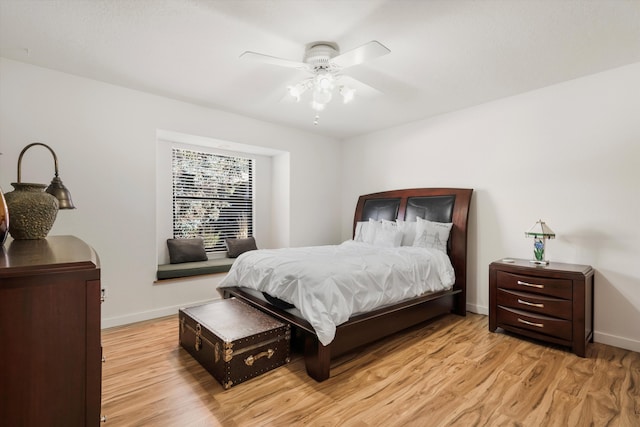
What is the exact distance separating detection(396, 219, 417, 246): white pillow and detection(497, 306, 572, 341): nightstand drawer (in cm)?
125

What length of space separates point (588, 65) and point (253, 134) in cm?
384

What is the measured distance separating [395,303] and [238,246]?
2773 millimetres

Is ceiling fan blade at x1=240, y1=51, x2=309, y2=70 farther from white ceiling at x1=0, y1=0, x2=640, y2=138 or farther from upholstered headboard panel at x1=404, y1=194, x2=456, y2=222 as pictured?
upholstered headboard panel at x1=404, y1=194, x2=456, y2=222

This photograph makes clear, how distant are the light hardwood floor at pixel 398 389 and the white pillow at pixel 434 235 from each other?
119 centimetres

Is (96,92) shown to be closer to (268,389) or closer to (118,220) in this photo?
(118,220)

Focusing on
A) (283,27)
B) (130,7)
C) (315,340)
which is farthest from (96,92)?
(315,340)

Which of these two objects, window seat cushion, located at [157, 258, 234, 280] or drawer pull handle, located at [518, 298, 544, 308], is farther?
window seat cushion, located at [157, 258, 234, 280]

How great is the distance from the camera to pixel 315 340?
2.28 m

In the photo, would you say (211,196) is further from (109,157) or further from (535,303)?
(535,303)

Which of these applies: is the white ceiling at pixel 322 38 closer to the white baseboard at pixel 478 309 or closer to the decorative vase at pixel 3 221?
the decorative vase at pixel 3 221

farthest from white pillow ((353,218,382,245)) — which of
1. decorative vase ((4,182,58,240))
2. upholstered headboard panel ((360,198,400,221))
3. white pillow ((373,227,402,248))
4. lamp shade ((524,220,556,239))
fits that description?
decorative vase ((4,182,58,240))

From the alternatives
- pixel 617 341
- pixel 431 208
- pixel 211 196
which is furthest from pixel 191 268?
pixel 617 341

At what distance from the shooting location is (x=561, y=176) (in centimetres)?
319

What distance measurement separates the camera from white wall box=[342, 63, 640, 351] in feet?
9.30
